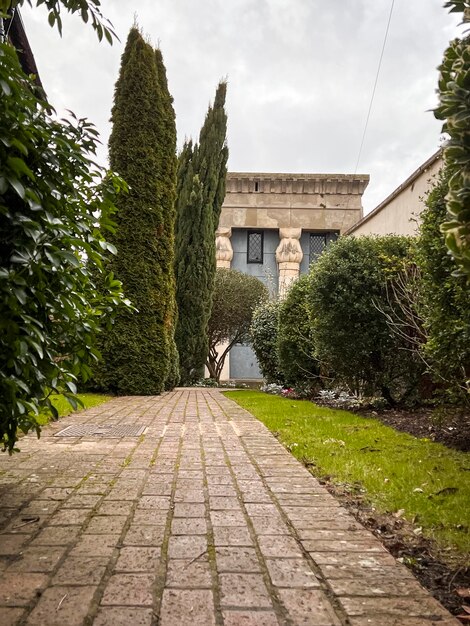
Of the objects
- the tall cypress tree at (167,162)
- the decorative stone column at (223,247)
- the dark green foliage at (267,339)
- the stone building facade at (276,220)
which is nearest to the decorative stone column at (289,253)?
the stone building facade at (276,220)

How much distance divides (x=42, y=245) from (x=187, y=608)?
1.56 metres

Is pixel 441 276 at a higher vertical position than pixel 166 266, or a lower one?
lower

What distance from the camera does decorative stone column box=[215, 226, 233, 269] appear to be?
923 inches

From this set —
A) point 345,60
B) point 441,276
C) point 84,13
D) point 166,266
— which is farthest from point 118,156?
point 84,13

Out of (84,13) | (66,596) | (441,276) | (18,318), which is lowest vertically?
(66,596)

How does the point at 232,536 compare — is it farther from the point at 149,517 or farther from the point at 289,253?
the point at 289,253

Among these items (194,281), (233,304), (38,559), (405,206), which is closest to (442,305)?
(38,559)

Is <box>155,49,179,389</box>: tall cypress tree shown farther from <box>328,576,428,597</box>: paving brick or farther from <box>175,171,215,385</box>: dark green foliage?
<box>328,576,428,597</box>: paving brick

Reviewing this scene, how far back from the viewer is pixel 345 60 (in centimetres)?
824

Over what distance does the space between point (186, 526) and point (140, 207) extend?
972 centimetres

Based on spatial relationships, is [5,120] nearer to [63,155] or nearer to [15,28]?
[63,155]

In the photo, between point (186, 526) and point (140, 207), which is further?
point (140, 207)

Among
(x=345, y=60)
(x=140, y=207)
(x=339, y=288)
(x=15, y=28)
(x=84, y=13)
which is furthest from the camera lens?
(x=140, y=207)

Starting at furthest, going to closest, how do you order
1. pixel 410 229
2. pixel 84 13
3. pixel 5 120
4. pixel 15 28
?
1. pixel 410 229
2. pixel 15 28
3. pixel 84 13
4. pixel 5 120
